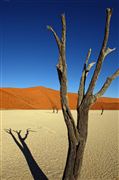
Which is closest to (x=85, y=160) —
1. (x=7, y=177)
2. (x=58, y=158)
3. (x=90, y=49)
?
(x=58, y=158)

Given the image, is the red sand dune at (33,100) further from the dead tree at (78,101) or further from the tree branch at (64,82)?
the tree branch at (64,82)

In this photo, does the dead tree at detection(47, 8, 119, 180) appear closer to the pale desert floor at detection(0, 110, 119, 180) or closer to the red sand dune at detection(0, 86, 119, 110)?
the pale desert floor at detection(0, 110, 119, 180)

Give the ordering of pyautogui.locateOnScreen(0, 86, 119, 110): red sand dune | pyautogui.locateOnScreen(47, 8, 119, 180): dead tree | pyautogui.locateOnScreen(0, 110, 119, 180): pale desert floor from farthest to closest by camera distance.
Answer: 1. pyautogui.locateOnScreen(0, 86, 119, 110): red sand dune
2. pyautogui.locateOnScreen(0, 110, 119, 180): pale desert floor
3. pyautogui.locateOnScreen(47, 8, 119, 180): dead tree

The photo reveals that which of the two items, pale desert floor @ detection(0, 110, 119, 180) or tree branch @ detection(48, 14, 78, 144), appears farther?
pale desert floor @ detection(0, 110, 119, 180)

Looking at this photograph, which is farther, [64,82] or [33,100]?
[33,100]

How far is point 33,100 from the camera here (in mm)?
105688

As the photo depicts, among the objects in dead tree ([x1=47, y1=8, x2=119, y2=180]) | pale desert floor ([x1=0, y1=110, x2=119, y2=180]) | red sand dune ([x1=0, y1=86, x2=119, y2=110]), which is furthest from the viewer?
red sand dune ([x1=0, y1=86, x2=119, y2=110])

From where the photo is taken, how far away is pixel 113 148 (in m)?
14.1

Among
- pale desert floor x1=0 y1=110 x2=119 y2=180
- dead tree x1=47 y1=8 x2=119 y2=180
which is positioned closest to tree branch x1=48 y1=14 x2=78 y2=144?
dead tree x1=47 y1=8 x2=119 y2=180

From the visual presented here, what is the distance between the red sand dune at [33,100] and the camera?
81.3 metres

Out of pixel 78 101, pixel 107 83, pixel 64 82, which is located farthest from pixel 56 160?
pixel 107 83

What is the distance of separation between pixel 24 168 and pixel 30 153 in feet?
8.67

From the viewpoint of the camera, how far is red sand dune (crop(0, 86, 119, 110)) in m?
81.3

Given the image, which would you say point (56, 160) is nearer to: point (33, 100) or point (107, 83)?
point (107, 83)
